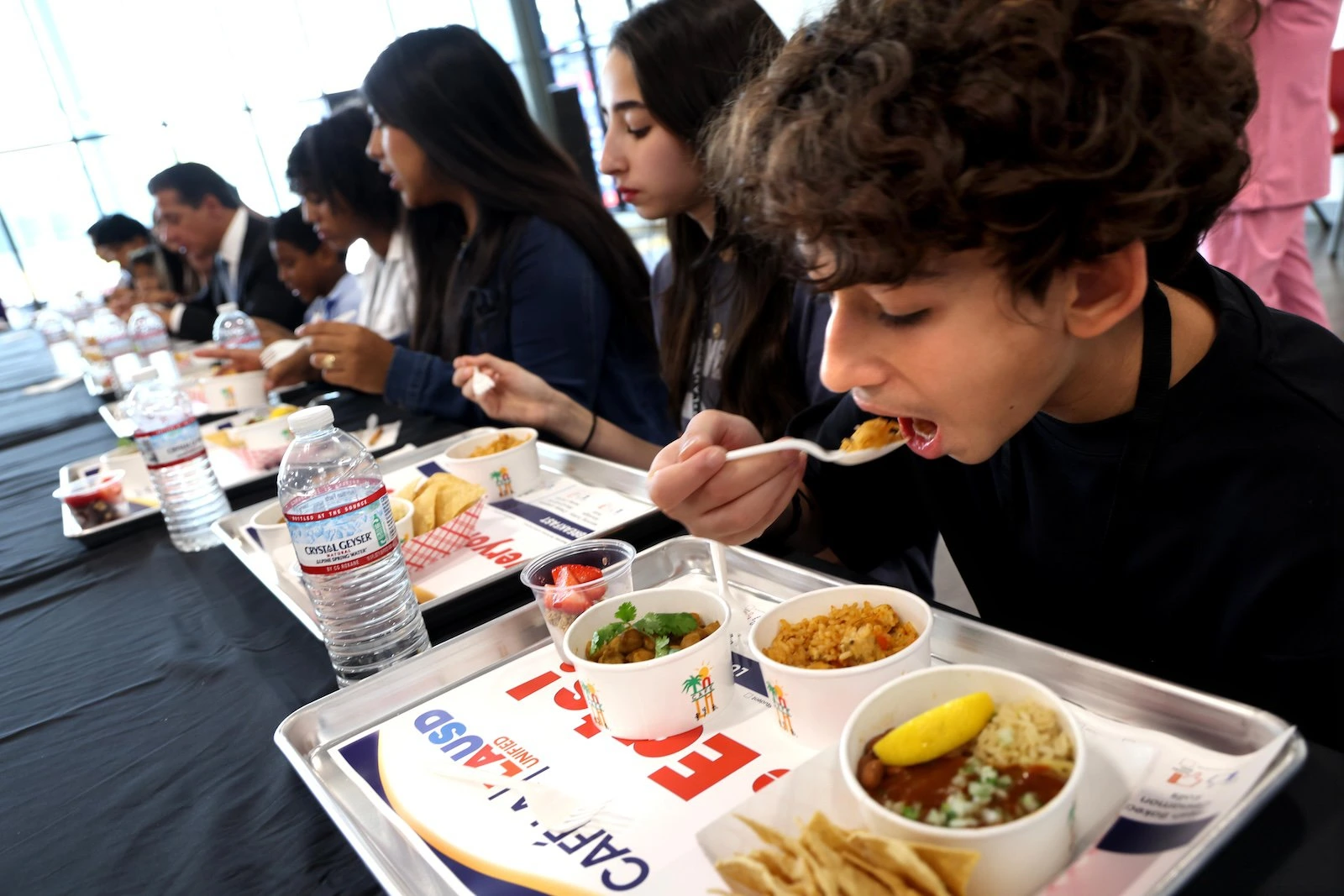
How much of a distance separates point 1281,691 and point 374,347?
85.0 inches

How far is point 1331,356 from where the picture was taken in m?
0.96

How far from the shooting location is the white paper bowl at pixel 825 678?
2.63 ft

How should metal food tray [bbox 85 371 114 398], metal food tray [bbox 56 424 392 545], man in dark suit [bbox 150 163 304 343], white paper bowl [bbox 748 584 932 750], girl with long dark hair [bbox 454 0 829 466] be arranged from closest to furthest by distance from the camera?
white paper bowl [bbox 748 584 932 750]
girl with long dark hair [bbox 454 0 829 466]
metal food tray [bbox 56 424 392 545]
metal food tray [bbox 85 371 114 398]
man in dark suit [bbox 150 163 304 343]

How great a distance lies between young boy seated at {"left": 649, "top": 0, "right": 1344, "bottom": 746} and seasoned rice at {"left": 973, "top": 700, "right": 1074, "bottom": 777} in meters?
0.22

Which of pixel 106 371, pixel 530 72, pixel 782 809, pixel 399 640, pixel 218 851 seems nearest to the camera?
pixel 782 809

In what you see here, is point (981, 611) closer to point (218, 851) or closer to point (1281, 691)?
point (1281, 691)

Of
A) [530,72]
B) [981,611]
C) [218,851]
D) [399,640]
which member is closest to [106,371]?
[399,640]

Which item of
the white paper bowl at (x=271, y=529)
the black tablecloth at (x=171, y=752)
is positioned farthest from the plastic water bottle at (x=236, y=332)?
the white paper bowl at (x=271, y=529)

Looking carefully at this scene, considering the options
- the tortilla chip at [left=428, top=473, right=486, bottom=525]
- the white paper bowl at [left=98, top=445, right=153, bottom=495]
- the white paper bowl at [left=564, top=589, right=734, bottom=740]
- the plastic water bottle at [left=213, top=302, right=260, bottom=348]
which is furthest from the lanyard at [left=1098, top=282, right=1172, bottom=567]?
the plastic water bottle at [left=213, top=302, right=260, bottom=348]

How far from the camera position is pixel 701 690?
0.89 m

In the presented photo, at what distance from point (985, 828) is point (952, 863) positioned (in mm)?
39

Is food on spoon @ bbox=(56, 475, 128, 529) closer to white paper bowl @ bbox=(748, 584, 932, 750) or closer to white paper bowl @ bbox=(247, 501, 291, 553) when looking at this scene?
white paper bowl @ bbox=(247, 501, 291, 553)

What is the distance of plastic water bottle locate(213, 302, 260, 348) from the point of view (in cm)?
339

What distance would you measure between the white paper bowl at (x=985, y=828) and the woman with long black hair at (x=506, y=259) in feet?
5.66
